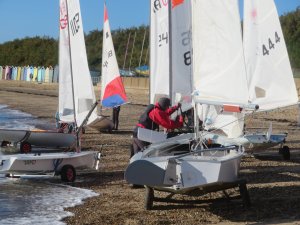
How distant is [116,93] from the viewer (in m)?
17.9

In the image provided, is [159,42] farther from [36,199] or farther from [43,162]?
[36,199]

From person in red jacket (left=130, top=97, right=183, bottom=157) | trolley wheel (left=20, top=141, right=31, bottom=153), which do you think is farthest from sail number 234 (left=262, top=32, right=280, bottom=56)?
person in red jacket (left=130, top=97, right=183, bottom=157)

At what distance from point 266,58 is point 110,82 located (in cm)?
553

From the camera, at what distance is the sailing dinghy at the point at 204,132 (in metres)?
6.85

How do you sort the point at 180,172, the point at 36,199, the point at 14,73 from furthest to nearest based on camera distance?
the point at 14,73
the point at 36,199
the point at 180,172

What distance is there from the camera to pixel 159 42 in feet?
38.9

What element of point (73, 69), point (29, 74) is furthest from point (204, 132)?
point (29, 74)

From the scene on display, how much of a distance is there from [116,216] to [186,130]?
120 inches

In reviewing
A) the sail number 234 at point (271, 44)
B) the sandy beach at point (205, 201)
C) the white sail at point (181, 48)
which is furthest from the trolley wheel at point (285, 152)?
the sail number 234 at point (271, 44)

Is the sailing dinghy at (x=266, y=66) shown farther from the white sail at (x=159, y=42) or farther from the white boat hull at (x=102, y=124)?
the white boat hull at (x=102, y=124)

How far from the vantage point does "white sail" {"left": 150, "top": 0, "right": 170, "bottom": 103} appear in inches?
455

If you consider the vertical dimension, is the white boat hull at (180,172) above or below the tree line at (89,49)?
below

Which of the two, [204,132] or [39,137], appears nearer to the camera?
[204,132]

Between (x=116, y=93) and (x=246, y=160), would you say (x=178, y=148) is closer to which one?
(x=246, y=160)
